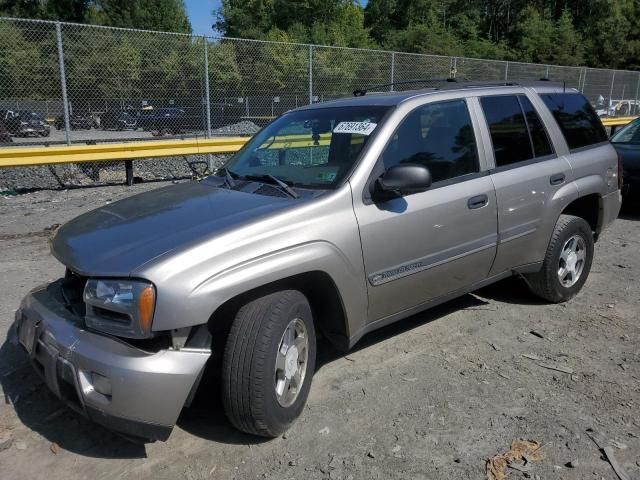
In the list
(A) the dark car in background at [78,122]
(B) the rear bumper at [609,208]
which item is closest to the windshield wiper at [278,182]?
(B) the rear bumper at [609,208]

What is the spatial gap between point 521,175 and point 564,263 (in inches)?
43.6

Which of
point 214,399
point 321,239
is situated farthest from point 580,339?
point 214,399

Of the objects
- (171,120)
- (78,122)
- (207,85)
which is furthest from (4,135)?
(207,85)

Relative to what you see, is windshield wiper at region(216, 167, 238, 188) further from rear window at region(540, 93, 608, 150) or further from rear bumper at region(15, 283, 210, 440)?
rear window at region(540, 93, 608, 150)

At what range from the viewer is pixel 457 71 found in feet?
49.4

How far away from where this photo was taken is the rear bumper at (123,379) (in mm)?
2436

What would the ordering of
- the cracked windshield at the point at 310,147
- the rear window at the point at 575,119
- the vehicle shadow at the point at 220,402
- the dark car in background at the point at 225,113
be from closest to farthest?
the vehicle shadow at the point at 220,402 → the cracked windshield at the point at 310,147 → the rear window at the point at 575,119 → the dark car in background at the point at 225,113

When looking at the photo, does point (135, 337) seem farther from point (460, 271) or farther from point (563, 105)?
point (563, 105)

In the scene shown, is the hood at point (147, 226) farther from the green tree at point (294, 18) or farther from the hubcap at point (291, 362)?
the green tree at point (294, 18)

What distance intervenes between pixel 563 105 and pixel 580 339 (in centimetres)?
207

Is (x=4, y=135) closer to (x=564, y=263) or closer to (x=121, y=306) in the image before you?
(x=121, y=306)

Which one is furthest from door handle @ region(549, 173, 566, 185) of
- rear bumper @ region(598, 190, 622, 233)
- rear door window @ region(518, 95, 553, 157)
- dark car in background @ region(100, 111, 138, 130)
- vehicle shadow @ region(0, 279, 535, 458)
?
dark car in background @ region(100, 111, 138, 130)

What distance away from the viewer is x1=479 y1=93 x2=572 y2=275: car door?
406 cm

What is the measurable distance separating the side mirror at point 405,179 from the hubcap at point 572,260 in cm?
209
